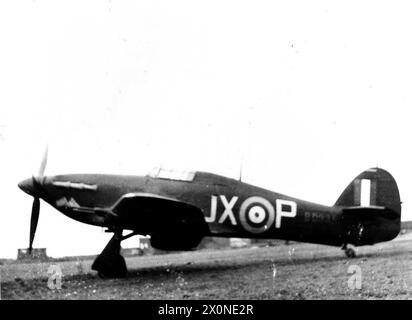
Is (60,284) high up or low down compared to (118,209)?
down

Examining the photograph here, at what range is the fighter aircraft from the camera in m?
6.84

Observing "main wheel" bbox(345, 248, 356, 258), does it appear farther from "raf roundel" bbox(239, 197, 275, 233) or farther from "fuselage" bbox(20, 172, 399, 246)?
"raf roundel" bbox(239, 197, 275, 233)

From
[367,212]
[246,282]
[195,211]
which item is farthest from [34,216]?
[367,212]

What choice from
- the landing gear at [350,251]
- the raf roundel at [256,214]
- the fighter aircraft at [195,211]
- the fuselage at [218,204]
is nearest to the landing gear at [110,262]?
the fighter aircraft at [195,211]

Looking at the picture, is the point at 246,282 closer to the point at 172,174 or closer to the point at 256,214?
the point at 256,214

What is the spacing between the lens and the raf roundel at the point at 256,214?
7676 mm

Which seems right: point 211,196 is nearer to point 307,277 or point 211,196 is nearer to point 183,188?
point 183,188

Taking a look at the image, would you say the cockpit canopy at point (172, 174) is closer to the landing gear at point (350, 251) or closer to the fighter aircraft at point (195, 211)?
the fighter aircraft at point (195, 211)

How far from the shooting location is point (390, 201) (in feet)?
28.9

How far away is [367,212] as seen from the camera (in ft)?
28.0

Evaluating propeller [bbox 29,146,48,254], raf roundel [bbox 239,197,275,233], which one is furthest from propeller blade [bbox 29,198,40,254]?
raf roundel [bbox 239,197,275,233]

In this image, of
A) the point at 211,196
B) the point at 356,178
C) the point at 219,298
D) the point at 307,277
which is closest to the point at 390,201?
the point at 356,178

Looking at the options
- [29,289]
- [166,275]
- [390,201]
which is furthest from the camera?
[390,201]
